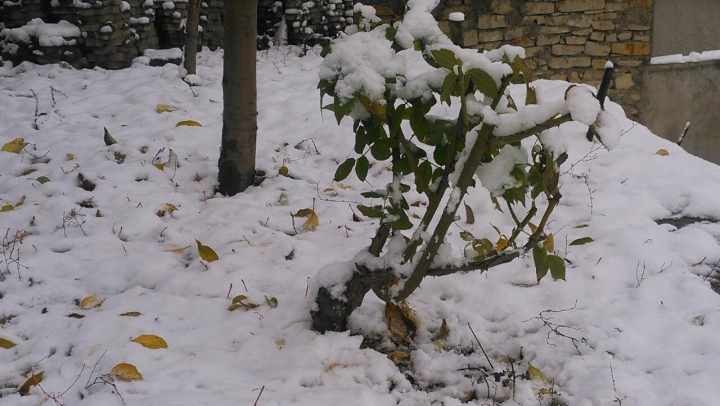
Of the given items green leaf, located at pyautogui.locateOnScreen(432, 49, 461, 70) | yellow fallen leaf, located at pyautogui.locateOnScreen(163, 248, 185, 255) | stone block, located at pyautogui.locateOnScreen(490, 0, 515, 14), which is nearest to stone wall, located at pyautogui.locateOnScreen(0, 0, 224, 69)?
stone block, located at pyautogui.locateOnScreen(490, 0, 515, 14)

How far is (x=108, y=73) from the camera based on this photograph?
18.4 feet

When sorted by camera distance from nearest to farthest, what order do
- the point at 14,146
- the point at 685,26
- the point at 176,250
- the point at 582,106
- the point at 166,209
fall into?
1. the point at 582,106
2. the point at 176,250
3. the point at 166,209
4. the point at 14,146
5. the point at 685,26

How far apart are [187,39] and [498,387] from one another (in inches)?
179

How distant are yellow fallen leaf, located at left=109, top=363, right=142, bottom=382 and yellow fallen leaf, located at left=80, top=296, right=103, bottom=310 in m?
0.51

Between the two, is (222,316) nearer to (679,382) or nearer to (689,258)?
(679,382)

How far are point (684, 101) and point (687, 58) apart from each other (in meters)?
0.50

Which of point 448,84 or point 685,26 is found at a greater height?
point 685,26

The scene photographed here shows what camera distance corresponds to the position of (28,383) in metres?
1.77

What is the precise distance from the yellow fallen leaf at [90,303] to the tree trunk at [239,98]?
116 cm

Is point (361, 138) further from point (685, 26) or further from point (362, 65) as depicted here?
point (685, 26)

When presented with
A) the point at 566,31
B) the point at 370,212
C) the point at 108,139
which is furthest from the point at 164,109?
the point at 566,31

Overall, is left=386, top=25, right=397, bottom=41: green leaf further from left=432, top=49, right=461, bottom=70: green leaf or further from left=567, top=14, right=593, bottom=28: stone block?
left=567, top=14, right=593, bottom=28: stone block

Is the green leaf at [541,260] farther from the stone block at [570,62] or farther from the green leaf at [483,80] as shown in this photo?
the stone block at [570,62]

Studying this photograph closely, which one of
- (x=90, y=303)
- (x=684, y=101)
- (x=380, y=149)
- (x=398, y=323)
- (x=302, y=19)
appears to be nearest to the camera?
(x=380, y=149)
